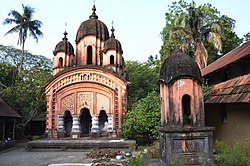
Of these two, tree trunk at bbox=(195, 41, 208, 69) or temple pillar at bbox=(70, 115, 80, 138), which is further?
tree trunk at bbox=(195, 41, 208, 69)

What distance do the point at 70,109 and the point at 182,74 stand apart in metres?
12.8

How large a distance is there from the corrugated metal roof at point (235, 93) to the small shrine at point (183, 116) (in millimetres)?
1695

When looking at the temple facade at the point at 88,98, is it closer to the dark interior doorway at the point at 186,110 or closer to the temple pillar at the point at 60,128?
the temple pillar at the point at 60,128

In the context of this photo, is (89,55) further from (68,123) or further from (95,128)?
(95,128)

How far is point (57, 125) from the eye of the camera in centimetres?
1858

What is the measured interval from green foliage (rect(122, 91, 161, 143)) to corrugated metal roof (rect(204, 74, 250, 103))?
3878mm

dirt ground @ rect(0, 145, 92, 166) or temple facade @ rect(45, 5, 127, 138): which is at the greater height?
temple facade @ rect(45, 5, 127, 138)

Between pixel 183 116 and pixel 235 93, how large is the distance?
2732 millimetres

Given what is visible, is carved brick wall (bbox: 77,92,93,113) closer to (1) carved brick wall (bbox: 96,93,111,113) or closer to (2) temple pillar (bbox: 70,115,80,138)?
(1) carved brick wall (bbox: 96,93,111,113)

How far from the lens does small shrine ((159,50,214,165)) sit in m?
7.48

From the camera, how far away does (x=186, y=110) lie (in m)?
8.83

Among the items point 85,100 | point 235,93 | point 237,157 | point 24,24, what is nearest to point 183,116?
point 237,157

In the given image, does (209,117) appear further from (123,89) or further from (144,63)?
(144,63)

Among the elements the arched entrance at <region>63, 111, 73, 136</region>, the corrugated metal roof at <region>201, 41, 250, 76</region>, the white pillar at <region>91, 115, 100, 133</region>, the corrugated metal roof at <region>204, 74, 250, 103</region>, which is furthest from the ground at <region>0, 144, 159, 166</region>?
the corrugated metal roof at <region>201, 41, 250, 76</region>
